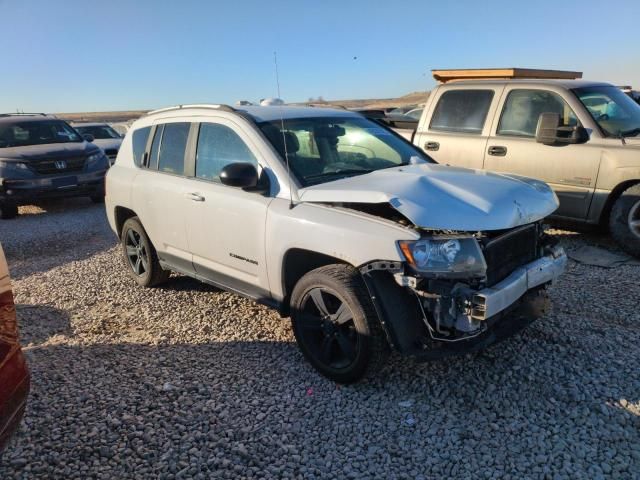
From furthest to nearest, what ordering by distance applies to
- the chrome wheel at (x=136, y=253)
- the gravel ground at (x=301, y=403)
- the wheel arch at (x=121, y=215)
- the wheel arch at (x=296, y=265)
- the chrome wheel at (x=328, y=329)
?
1. the wheel arch at (x=121, y=215)
2. the chrome wheel at (x=136, y=253)
3. the wheel arch at (x=296, y=265)
4. the chrome wheel at (x=328, y=329)
5. the gravel ground at (x=301, y=403)

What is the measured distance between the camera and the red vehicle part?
7.04ft

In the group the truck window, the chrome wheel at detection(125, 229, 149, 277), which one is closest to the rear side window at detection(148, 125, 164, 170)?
the chrome wheel at detection(125, 229, 149, 277)

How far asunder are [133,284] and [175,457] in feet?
10.4

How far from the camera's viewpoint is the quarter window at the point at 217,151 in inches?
155

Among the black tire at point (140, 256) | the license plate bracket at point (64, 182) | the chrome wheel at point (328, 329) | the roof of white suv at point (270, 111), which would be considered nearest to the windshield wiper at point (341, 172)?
the roof of white suv at point (270, 111)

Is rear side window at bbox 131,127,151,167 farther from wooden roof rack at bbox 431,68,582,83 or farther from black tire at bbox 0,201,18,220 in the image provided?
black tire at bbox 0,201,18,220

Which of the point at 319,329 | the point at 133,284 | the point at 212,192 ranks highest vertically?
the point at 212,192

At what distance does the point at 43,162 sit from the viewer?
32.1 ft

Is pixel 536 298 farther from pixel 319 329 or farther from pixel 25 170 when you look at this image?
pixel 25 170

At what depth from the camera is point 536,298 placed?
131 inches

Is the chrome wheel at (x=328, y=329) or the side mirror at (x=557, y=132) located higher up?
the side mirror at (x=557, y=132)

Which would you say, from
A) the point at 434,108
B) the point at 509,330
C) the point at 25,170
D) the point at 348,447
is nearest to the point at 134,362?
the point at 348,447

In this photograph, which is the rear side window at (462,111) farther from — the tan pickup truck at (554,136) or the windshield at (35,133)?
the windshield at (35,133)

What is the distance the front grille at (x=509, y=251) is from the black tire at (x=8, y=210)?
9.66 metres
